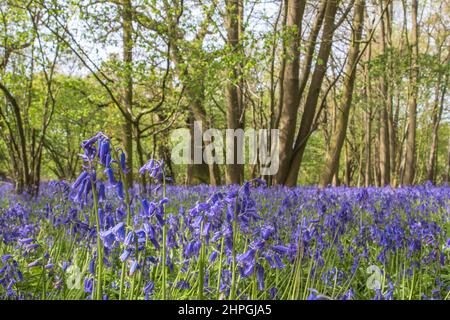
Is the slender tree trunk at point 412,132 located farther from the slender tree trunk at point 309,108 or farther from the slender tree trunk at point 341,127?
the slender tree trunk at point 309,108

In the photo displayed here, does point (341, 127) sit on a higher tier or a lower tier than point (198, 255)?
higher

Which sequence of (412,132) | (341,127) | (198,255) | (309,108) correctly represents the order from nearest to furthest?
(198,255) → (309,108) → (341,127) → (412,132)

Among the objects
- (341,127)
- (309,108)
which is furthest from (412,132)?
(309,108)

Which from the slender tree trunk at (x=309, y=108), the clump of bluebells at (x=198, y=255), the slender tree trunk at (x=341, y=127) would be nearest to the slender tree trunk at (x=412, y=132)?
the slender tree trunk at (x=341, y=127)

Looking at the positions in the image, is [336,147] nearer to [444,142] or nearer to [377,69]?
[377,69]

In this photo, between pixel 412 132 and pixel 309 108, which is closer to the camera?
pixel 309 108

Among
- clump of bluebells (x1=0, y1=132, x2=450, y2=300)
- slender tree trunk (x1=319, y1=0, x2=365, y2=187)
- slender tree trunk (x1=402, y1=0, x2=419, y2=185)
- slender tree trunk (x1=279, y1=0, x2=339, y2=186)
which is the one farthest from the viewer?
slender tree trunk (x1=402, y1=0, x2=419, y2=185)

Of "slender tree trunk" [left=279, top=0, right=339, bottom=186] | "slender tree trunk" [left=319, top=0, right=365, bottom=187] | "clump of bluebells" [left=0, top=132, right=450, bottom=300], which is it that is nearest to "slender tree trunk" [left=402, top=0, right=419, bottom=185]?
"slender tree trunk" [left=319, top=0, right=365, bottom=187]

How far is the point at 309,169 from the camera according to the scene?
43.1 m

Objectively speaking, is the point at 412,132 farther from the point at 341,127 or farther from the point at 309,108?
the point at 309,108

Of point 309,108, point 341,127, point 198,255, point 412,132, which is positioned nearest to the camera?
point 198,255

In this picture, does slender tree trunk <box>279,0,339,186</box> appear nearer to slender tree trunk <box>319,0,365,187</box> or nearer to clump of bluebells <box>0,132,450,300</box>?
slender tree trunk <box>319,0,365,187</box>

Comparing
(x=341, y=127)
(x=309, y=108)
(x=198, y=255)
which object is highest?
(x=309, y=108)
